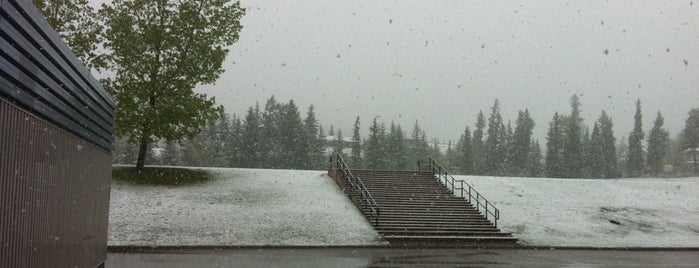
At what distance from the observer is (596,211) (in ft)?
84.5

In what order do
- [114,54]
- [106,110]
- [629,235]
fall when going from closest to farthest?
[106,110]
[629,235]
[114,54]

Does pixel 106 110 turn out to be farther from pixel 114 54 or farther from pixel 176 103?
pixel 114 54

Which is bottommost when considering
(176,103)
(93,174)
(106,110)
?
(93,174)

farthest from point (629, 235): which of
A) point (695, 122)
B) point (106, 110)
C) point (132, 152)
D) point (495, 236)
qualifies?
point (695, 122)

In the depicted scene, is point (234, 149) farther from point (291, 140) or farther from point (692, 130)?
point (692, 130)

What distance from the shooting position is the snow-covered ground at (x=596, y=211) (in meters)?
21.8

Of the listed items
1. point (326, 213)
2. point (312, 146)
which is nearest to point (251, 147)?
point (312, 146)

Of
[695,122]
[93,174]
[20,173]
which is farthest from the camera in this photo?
[695,122]

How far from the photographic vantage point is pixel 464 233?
Result: 21.0 meters

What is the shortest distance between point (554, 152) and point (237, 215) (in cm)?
6207

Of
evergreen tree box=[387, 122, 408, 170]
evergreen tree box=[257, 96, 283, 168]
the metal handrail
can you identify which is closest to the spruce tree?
evergreen tree box=[387, 122, 408, 170]

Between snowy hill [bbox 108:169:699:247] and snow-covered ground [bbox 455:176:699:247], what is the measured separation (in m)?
0.05

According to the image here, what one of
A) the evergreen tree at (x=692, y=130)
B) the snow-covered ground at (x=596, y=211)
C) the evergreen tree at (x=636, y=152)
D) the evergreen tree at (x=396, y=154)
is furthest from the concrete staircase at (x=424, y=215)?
the evergreen tree at (x=692, y=130)

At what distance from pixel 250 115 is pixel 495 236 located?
1999 inches
